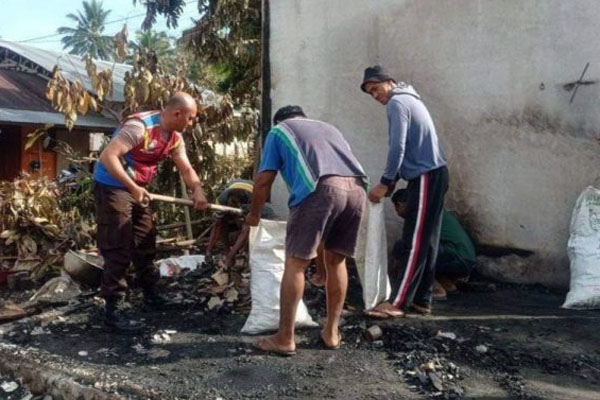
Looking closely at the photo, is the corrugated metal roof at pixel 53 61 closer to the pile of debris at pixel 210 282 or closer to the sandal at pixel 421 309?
the pile of debris at pixel 210 282

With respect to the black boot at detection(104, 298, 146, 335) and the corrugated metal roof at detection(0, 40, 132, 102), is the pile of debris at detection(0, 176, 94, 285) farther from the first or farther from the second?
the corrugated metal roof at detection(0, 40, 132, 102)

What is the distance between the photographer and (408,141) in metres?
4.48

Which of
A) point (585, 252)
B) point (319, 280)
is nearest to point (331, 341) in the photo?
point (319, 280)

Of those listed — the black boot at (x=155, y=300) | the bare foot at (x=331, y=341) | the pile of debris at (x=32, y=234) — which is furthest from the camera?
the pile of debris at (x=32, y=234)

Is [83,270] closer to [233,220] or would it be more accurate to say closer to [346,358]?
[233,220]

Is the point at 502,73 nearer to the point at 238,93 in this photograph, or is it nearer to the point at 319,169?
the point at 319,169

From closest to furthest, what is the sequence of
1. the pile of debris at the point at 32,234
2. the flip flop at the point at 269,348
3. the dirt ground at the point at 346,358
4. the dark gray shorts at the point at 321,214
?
1. the dirt ground at the point at 346,358
2. the dark gray shorts at the point at 321,214
3. the flip flop at the point at 269,348
4. the pile of debris at the point at 32,234

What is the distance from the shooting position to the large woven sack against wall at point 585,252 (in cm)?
462

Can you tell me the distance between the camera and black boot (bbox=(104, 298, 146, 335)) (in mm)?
4254

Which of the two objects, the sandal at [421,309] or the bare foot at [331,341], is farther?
the sandal at [421,309]

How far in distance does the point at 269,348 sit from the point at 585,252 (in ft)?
8.52

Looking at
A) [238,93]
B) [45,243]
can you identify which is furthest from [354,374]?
[238,93]

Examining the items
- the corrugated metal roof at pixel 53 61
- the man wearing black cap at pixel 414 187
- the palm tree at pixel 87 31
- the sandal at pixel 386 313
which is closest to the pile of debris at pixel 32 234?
the sandal at pixel 386 313

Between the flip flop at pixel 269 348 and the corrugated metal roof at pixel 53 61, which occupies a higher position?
the corrugated metal roof at pixel 53 61
